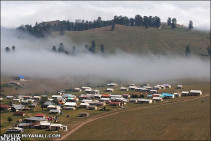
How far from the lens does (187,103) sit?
104125 mm

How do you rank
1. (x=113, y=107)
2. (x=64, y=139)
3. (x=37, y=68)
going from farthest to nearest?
1. (x=37, y=68)
2. (x=113, y=107)
3. (x=64, y=139)

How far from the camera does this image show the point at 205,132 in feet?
233

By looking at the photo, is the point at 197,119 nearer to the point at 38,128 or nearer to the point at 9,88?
the point at 38,128

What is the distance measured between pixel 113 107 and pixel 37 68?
8515 centimetres

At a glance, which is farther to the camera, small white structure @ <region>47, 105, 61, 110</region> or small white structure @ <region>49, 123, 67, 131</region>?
small white structure @ <region>47, 105, 61, 110</region>

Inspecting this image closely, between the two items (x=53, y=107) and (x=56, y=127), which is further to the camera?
(x=53, y=107)

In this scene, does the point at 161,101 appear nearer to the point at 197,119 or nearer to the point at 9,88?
the point at 197,119

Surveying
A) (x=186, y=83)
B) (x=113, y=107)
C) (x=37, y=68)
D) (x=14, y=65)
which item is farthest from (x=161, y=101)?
(x=14, y=65)

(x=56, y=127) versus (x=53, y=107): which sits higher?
(x=53, y=107)

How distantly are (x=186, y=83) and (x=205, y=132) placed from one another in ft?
239

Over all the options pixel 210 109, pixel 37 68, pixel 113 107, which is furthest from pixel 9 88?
pixel 210 109

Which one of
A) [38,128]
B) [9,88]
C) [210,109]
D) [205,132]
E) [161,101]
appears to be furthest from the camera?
[9,88]

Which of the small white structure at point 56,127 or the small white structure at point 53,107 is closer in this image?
the small white structure at point 56,127

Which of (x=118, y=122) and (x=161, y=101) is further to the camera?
(x=161, y=101)
